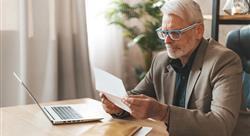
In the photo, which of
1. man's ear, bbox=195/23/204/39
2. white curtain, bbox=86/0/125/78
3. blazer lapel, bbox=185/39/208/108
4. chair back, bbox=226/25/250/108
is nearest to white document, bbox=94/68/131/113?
blazer lapel, bbox=185/39/208/108

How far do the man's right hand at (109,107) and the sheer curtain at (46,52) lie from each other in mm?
1607

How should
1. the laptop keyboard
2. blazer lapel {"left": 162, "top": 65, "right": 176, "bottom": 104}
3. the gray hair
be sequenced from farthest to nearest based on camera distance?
blazer lapel {"left": 162, "top": 65, "right": 176, "bottom": 104} → the gray hair → the laptop keyboard

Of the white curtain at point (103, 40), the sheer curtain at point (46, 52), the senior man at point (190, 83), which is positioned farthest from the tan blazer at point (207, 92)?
the white curtain at point (103, 40)

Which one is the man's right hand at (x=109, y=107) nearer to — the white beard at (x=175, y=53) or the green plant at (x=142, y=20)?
the white beard at (x=175, y=53)

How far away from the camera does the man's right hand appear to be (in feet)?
5.58

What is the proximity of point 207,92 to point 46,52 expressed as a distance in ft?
6.13

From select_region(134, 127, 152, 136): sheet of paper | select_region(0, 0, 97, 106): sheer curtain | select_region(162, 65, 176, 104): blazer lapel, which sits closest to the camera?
select_region(134, 127, 152, 136): sheet of paper

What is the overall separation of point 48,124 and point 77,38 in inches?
75.7

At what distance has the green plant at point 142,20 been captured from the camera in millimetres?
3654

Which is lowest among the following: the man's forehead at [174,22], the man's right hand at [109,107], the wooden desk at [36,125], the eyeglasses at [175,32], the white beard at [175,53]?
the wooden desk at [36,125]

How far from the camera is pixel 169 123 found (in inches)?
61.5

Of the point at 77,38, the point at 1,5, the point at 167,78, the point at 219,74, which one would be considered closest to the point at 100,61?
the point at 77,38

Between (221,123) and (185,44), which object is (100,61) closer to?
(185,44)

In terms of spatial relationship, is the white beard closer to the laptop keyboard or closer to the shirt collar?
the shirt collar
